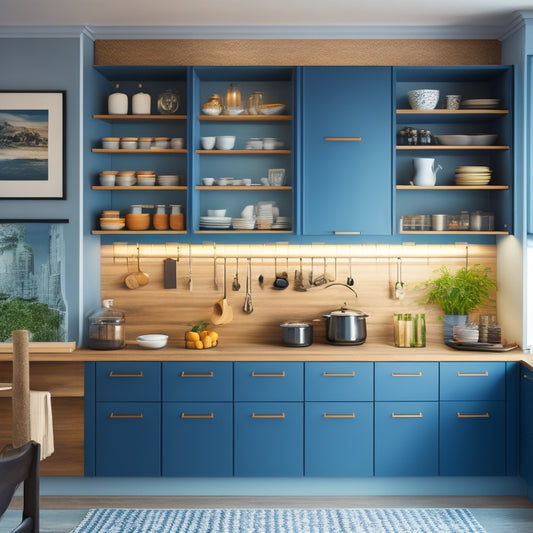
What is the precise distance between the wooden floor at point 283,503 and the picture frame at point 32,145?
185 cm

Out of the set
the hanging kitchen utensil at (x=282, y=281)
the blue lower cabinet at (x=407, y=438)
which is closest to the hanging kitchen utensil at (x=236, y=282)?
the hanging kitchen utensil at (x=282, y=281)

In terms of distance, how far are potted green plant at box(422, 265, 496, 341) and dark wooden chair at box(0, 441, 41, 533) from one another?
10.9 ft

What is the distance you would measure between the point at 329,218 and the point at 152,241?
3.95 ft

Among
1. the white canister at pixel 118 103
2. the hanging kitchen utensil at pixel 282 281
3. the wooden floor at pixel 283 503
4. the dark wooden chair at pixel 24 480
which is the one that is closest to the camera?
the dark wooden chair at pixel 24 480

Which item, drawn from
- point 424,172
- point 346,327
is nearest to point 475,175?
point 424,172

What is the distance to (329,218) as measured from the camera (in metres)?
4.71

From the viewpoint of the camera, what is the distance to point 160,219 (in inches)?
189

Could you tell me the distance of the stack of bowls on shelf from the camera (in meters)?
4.77

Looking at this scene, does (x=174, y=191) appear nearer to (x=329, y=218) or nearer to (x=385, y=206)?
(x=329, y=218)

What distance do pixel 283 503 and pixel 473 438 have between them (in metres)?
1.20

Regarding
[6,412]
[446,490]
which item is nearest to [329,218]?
[446,490]

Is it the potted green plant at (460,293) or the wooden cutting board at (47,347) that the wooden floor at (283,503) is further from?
the potted green plant at (460,293)

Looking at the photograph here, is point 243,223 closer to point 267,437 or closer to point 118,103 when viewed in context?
point 118,103

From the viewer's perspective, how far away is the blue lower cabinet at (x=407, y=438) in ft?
14.6
